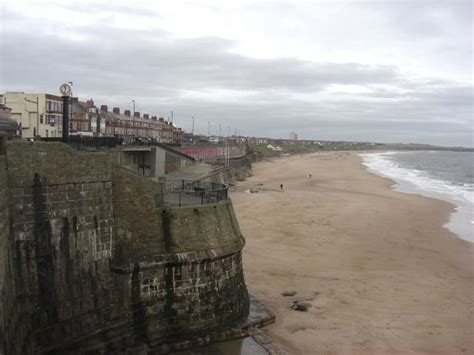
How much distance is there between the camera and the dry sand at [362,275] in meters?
17.7

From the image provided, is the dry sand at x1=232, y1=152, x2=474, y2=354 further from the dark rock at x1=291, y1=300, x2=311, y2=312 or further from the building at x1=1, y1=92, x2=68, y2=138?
the building at x1=1, y1=92, x2=68, y2=138

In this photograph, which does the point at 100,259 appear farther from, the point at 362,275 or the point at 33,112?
the point at 33,112

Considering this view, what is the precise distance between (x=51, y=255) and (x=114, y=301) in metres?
2.48

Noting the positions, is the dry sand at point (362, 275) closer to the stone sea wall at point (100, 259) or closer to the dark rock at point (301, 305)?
the dark rock at point (301, 305)

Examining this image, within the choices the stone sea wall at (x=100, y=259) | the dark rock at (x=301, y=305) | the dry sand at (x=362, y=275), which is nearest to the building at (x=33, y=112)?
the dry sand at (x=362, y=275)

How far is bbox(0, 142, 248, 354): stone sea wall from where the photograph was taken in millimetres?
11648

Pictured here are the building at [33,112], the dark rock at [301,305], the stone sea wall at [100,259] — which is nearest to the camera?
the stone sea wall at [100,259]

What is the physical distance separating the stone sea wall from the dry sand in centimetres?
371

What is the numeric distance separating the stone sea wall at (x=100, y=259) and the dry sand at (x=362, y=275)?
3.71m

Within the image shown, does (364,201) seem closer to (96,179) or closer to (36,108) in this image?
(36,108)

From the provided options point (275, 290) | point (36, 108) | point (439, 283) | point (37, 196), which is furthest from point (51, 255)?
point (36, 108)

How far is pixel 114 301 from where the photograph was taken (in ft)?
45.6

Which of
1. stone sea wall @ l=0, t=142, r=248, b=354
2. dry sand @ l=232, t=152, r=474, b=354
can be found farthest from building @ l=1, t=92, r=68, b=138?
stone sea wall @ l=0, t=142, r=248, b=354

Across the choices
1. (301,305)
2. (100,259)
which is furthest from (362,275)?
(100,259)
